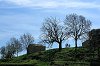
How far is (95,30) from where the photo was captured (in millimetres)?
108750

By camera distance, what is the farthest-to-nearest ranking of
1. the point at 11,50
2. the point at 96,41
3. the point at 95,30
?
the point at 11,50 < the point at 95,30 < the point at 96,41

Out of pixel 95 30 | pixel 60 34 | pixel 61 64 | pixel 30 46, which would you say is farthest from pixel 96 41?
pixel 30 46

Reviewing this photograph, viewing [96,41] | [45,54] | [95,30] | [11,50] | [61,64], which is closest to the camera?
[61,64]

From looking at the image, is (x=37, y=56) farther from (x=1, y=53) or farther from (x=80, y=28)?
(x=1, y=53)

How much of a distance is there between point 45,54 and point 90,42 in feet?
81.3

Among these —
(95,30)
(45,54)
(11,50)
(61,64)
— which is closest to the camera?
(61,64)

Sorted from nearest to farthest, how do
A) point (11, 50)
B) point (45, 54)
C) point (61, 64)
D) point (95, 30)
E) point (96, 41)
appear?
point (61, 64) → point (96, 41) → point (95, 30) → point (45, 54) → point (11, 50)

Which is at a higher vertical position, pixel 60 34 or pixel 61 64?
pixel 60 34

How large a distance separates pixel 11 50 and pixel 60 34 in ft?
91.8

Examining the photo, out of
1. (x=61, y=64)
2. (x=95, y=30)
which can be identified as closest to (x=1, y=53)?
(x=95, y=30)

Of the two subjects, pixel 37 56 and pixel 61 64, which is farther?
pixel 37 56

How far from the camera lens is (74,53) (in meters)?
110

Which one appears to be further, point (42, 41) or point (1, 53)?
point (1, 53)

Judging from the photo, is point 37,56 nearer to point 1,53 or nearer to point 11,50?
point 11,50
